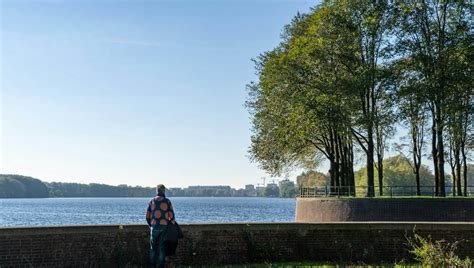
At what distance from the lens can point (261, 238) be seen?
52.4 feet

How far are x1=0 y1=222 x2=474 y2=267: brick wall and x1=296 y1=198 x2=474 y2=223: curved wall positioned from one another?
49.4ft

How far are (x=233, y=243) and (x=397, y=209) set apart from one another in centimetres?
1781

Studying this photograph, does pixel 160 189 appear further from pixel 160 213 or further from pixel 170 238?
pixel 170 238

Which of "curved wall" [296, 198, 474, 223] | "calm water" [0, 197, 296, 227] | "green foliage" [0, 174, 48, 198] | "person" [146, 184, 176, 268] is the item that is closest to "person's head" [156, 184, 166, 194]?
"person" [146, 184, 176, 268]

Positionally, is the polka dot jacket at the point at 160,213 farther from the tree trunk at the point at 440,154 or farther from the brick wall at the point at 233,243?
the tree trunk at the point at 440,154

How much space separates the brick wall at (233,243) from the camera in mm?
14109

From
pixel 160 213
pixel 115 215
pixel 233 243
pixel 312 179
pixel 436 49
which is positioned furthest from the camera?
pixel 115 215

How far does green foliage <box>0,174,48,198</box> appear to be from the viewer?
182525 millimetres

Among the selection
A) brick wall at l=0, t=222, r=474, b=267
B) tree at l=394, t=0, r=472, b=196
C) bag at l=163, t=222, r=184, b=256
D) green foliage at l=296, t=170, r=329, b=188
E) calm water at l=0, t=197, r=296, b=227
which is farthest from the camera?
green foliage at l=296, t=170, r=329, b=188

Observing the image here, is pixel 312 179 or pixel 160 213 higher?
pixel 312 179

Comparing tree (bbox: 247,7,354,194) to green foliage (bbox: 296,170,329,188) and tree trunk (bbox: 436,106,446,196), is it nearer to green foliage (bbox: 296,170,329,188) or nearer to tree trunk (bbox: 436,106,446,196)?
tree trunk (bbox: 436,106,446,196)

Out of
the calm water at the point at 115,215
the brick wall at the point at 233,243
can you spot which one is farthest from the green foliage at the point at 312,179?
the brick wall at the point at 233,243

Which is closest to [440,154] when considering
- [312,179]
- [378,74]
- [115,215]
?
[378,74]

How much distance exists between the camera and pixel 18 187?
631 feet
